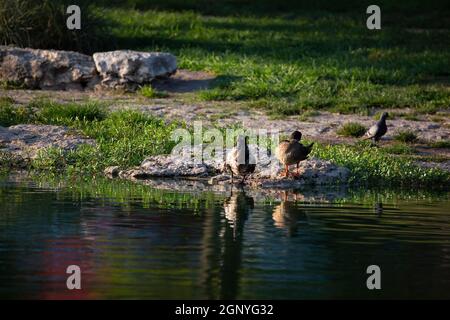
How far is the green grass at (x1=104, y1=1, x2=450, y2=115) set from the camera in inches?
822

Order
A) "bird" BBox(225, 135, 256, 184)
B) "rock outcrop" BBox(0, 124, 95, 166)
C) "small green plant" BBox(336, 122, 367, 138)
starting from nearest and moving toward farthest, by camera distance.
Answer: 1. "bird" BBox(225, 135, 256, 184)
2. "rock outcrop" BBox(0, 124, 95, 166)
3. "small green plant" BBox(336, 122, 367, 138)

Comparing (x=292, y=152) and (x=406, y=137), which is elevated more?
(x=292, y=152)

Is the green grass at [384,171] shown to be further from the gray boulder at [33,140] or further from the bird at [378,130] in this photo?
the gray boulder at [33,140]

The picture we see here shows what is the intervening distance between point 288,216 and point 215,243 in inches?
73.4

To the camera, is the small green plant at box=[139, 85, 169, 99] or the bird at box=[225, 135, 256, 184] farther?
the small green plant at box=[139, 85, 169, 99]

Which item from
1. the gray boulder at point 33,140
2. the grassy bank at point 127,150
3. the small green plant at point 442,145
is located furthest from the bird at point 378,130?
the gray boulder at point 33,140

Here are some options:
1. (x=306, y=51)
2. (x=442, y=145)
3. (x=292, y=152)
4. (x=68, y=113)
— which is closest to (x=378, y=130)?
(x=442, y=145)

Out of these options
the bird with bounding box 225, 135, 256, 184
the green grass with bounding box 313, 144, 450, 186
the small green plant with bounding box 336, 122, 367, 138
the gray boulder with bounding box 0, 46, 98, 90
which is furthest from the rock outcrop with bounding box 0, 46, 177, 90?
the bird with bounding box 225, 135, 256, 184

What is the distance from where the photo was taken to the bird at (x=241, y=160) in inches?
579

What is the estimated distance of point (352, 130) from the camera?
1830 centimetres

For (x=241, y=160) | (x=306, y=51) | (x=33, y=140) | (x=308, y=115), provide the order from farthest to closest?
(x=306, y=51) → (x=308, y=115) → (x=33, y=140) → (x=241, y=160)

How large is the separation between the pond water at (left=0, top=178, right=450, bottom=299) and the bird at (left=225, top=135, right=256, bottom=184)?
44 cm

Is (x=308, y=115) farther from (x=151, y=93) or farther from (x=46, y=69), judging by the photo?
(x=46, y=69)

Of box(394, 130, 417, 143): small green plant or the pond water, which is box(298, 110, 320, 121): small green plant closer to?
box(394, 130, 417, 143): small green plant
